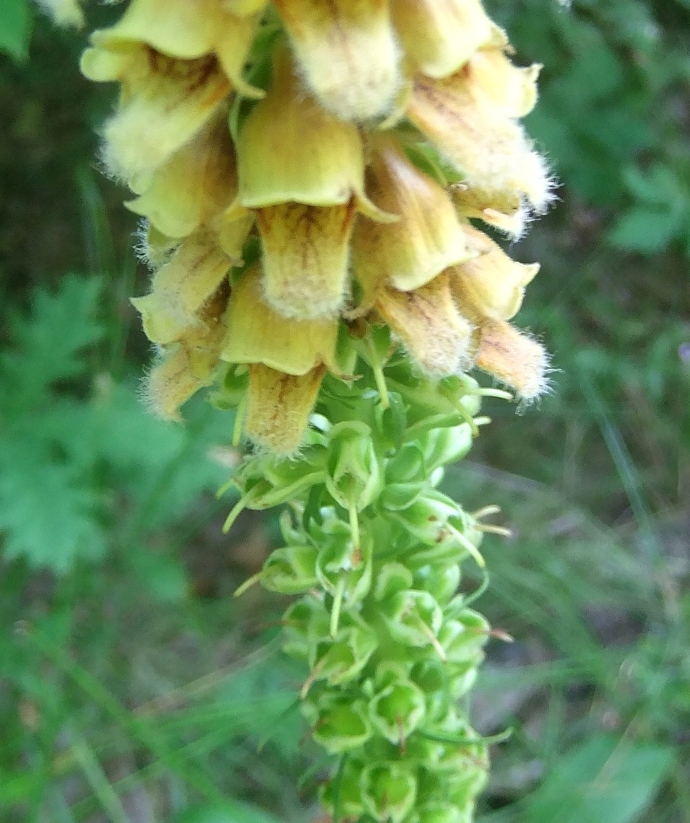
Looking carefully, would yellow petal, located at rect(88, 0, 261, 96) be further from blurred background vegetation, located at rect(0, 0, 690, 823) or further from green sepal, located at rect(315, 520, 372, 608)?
blurred background vegetation, located at rect(0, 0, 690, 823)

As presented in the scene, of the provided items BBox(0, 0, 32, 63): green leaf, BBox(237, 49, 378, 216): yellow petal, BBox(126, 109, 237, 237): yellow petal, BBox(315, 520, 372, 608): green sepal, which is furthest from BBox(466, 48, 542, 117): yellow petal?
BBox(0, 0, 32, 63): green leaf

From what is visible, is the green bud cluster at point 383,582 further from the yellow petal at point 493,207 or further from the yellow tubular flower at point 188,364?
the yellow petal at point 493,207

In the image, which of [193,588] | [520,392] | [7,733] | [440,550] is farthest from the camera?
[193,588]

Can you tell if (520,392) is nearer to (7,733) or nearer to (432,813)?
(432,813)

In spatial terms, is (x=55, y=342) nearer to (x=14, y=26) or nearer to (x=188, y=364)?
(x=14, y=26)

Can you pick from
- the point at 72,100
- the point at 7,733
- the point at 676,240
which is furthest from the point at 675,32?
the point at 7,733

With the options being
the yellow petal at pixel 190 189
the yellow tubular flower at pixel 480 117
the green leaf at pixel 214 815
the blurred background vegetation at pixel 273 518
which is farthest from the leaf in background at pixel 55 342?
the yellow tubular flower at pixel 480 117
